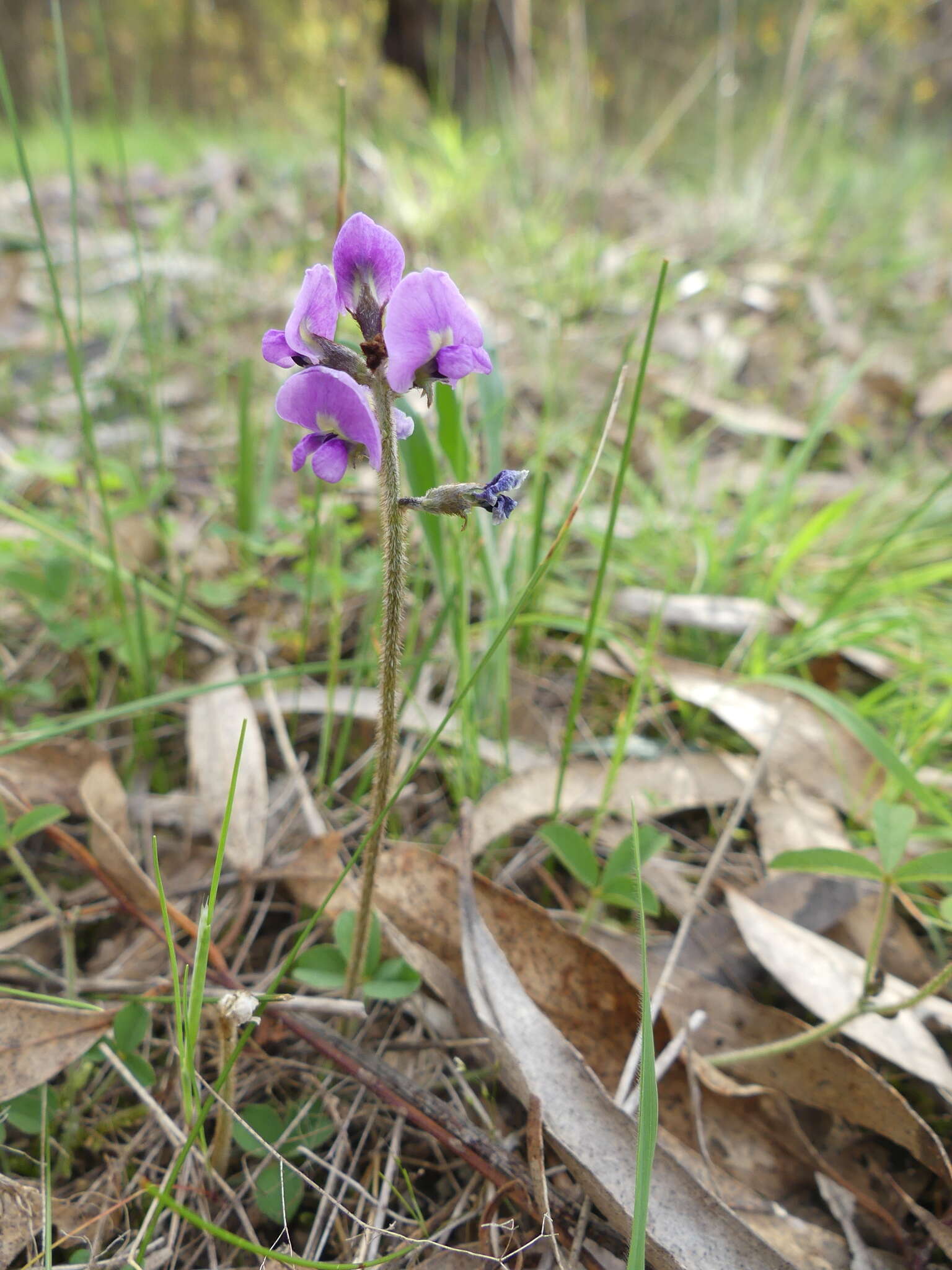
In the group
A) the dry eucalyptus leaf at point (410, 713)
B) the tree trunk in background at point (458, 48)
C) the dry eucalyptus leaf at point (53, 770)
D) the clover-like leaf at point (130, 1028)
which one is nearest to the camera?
the clover-like leaf at point (130, 1028)

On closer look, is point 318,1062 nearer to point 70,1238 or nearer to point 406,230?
point 70,1238

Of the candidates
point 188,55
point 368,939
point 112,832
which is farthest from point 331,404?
point 188,55

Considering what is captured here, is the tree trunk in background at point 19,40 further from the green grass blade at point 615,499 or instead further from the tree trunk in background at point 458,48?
the green grass blade at point 615,499

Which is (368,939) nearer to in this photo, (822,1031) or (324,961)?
(324,961)

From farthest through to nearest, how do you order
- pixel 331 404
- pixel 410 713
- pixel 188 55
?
pixel 188 55 → pixel 410 713 → pixel 331 404

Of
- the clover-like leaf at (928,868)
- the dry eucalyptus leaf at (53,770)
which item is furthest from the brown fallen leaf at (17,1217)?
the clover-like leaf at (928,868)

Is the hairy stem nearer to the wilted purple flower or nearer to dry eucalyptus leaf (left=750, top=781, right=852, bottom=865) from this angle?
the wilted purple flower

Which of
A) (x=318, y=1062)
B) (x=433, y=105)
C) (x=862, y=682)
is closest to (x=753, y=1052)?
(x=318, y=1062)
